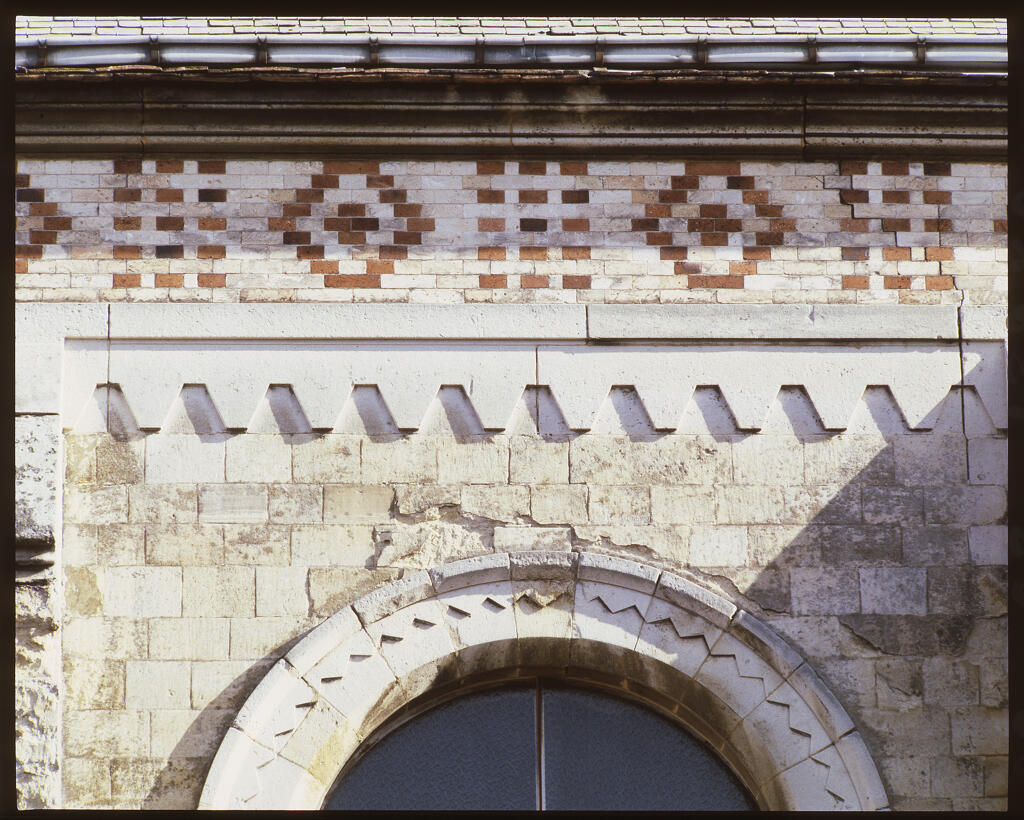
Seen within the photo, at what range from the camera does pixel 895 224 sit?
5680 mm

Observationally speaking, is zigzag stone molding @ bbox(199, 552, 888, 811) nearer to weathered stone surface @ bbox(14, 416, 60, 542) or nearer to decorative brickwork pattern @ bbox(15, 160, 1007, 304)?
weathered stone surface @ bbox(14, 416, 60, 542)

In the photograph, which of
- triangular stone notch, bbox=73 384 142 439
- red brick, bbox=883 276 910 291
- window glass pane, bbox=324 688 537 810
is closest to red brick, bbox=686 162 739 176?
red brick, bbox=883 276 910 291

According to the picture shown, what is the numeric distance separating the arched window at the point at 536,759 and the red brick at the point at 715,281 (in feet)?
5.55

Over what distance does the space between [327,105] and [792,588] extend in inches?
106

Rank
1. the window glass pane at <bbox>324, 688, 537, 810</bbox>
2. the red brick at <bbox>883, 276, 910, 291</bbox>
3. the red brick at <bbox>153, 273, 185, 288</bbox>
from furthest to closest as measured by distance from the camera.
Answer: the red brick at <bbox>883, 276, 910, 291</bbox> < the red brick at <bbox>153, 273, 185, 288</bbox> < the window glass pane at <bbox>324, 688, 537, 810</bbox>

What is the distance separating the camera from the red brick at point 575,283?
555 cm

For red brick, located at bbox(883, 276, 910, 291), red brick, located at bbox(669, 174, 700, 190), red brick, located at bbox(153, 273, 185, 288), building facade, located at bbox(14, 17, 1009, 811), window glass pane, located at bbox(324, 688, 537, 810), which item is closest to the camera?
building facade, located at bbox(14, 17, 1009, 811)

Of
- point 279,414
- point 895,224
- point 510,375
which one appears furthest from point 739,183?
point 279,414

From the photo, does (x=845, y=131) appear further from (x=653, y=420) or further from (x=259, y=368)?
(x=259, y=368)

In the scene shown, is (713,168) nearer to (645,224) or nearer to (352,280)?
(645,224)

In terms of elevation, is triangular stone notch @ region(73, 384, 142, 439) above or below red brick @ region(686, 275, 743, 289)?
below

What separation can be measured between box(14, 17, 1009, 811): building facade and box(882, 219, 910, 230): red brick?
0.04 meters

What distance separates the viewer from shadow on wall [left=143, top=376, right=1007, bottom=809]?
5168mm

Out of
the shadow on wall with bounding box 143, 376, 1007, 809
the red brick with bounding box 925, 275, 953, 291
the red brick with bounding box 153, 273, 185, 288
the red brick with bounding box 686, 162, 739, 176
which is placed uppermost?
the red brick with bounding box 686, 162, 739, 176
